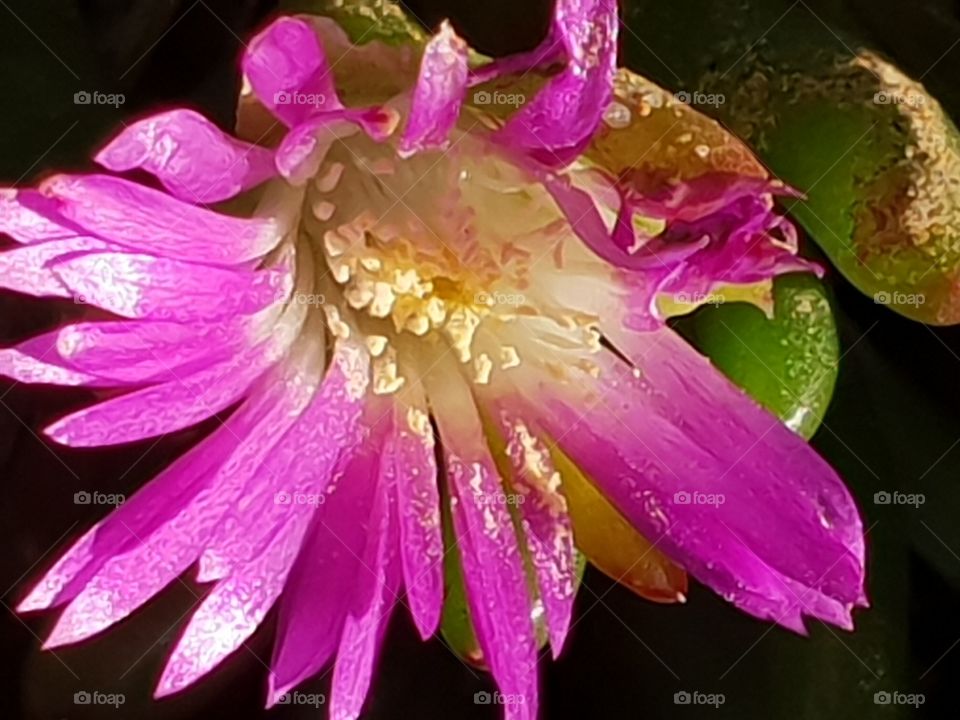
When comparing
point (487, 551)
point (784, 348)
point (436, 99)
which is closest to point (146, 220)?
point (436, 99)

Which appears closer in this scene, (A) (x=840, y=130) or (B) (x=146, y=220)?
(B) (x=146, y=220)

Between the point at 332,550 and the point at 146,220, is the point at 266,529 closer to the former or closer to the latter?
the point at 332,550

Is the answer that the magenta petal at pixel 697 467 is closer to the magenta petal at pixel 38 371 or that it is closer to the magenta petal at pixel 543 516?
the magenta petal at pixel 543 516

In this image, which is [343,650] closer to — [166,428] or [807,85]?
[166,428]

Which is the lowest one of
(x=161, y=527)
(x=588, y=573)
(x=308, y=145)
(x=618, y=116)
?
(x=161, y=527)

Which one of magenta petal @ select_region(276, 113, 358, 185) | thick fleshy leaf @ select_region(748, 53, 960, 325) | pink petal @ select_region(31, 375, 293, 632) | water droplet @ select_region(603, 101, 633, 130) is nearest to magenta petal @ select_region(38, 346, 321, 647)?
pink petal @ select_region(31, 375, 293, 632)
